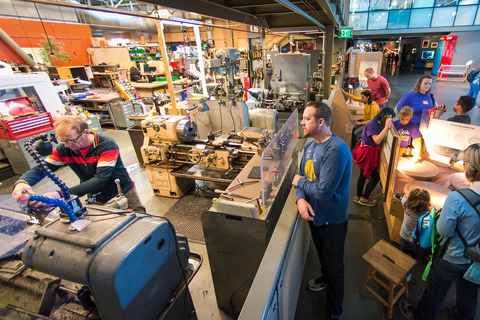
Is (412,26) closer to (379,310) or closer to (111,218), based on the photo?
(379,310)

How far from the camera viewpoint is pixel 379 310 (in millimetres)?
1950

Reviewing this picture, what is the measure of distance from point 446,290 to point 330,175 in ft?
3.71

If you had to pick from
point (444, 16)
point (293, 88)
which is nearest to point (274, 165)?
point (293, 88)

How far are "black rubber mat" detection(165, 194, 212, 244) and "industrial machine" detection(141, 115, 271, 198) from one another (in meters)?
0.23

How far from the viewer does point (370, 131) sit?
110 inches

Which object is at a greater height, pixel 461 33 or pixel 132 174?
pixel 461 33

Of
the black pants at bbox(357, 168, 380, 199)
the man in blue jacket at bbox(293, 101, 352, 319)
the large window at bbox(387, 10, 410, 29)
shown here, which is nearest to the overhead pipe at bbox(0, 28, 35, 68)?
the man in blue jacket at bbox(293, 101, 352, 319)

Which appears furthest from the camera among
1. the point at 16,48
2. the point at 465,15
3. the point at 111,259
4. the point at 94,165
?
the point at 465,15

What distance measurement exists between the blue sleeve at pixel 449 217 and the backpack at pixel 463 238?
0.14ft

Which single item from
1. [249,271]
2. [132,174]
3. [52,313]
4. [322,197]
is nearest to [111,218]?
[52,313]

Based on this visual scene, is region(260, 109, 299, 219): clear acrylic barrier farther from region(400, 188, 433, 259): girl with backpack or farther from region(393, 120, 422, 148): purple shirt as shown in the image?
region(393, 120, 422, 148): purple shirt

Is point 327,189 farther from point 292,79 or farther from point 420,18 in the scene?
point 420,18

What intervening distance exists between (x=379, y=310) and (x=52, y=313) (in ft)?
7.37

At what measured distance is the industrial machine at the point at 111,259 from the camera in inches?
35.8
